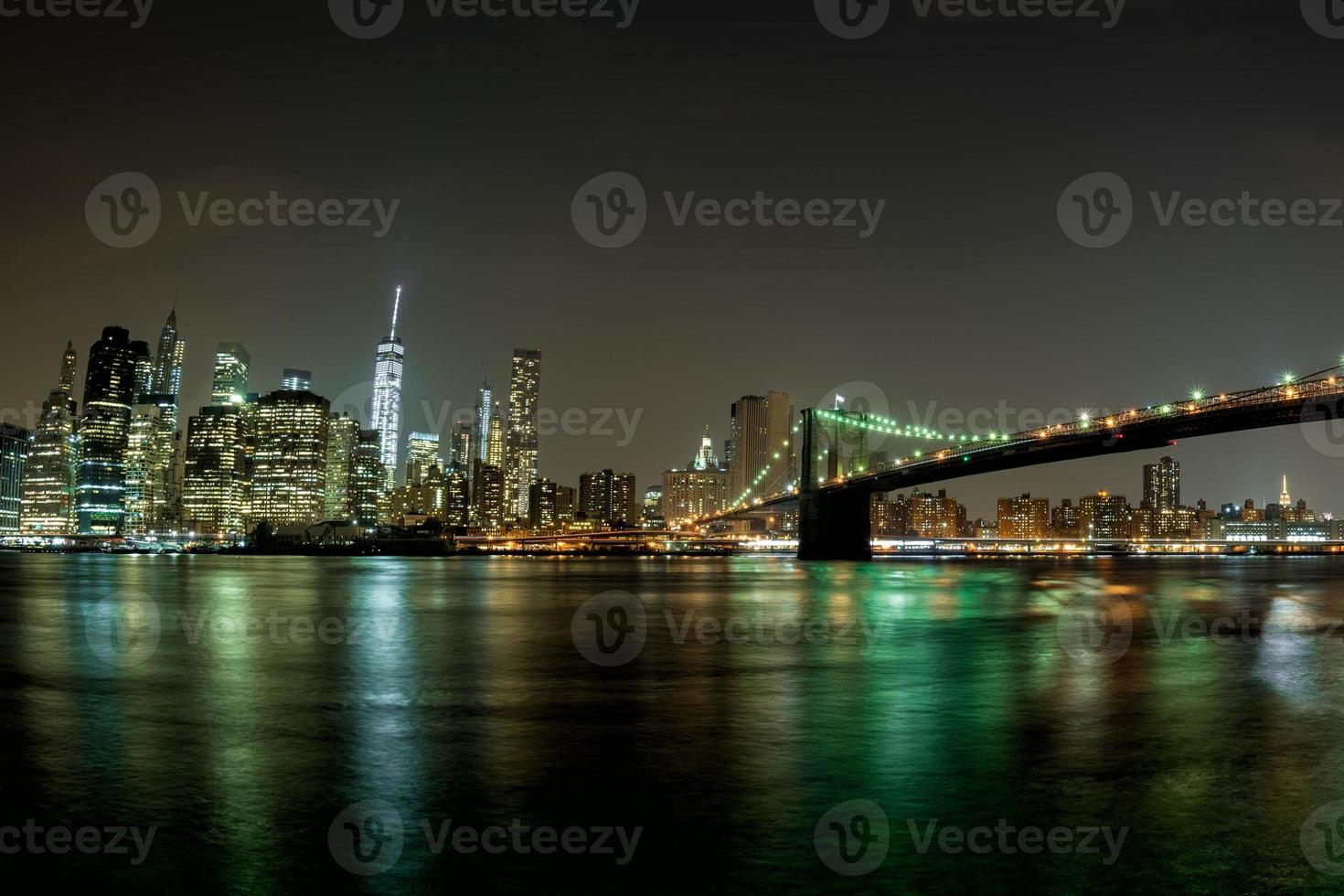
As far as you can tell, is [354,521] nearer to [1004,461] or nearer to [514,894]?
[1004,461]

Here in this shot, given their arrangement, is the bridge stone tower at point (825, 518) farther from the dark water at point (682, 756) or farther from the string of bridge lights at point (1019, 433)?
the dark water at point (682, 756)
